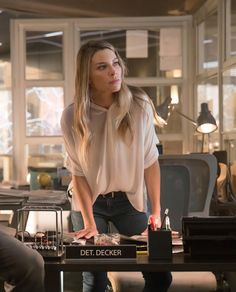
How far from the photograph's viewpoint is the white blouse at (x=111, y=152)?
200 centimetres

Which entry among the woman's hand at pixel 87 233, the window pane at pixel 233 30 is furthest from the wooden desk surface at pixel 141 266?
the window pane at pixel 233 30

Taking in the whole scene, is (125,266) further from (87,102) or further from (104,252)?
(87,102)

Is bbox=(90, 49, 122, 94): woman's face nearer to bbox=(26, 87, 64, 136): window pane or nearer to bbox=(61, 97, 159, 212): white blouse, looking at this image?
bbox=(61, 97, 159, 212): white blouse

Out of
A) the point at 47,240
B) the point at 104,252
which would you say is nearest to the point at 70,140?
the point at 47,240

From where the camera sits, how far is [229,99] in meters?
4.38

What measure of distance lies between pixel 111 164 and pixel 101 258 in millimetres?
518

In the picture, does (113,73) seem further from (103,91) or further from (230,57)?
(230,57)

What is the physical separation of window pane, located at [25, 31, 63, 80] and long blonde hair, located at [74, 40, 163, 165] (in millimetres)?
3828

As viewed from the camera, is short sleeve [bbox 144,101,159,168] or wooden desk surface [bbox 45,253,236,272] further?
short sleeve [bbox 144,101,159,168]

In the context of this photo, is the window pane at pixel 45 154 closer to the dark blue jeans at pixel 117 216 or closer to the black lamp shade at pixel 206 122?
the black lamp shade at pixel 206 122

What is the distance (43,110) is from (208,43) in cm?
180

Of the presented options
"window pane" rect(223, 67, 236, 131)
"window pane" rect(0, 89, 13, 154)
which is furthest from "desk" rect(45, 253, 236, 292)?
"window pane" rect(0, 89, 13, 154)

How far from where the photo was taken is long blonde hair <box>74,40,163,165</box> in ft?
6.51

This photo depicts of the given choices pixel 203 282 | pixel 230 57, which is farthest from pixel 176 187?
pixel 230 57
